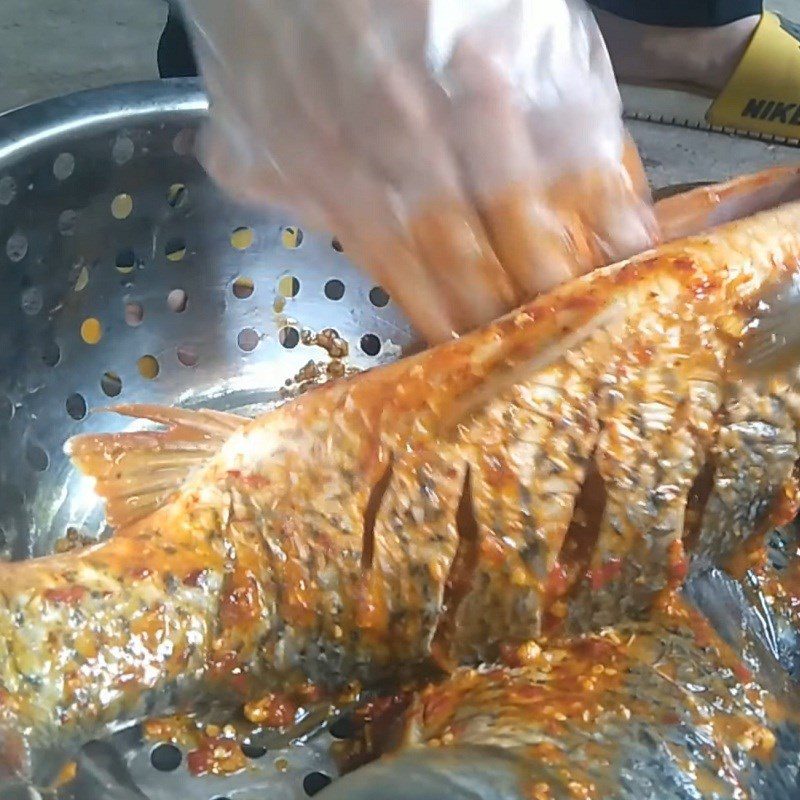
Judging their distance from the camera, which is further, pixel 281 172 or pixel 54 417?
pixel 54 417

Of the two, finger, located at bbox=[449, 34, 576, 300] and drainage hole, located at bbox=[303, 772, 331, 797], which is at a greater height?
finger, located at bbox=[449, 34, 576, 300]

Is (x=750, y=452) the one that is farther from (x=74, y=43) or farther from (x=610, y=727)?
(x=74, y=43)

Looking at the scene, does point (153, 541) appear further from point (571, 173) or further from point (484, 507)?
point (571, 173)

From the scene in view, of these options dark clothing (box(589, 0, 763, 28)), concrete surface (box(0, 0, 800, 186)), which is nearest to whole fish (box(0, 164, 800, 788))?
dark clothing (box(589, 0, 763, 28))

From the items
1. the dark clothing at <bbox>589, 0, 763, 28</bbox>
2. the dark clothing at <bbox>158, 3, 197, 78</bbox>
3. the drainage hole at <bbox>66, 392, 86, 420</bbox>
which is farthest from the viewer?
the dark clothing at <bbox>589, 0, 763, 28</bbox>

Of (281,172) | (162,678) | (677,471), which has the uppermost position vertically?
(281,172)

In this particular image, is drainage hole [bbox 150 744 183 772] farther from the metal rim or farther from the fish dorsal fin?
the metal rim

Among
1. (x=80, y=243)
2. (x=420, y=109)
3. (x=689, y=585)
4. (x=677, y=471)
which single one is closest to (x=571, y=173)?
(x=420, y=109)

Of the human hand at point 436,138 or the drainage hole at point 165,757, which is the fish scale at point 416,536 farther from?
the drainage hole at point 165,757
